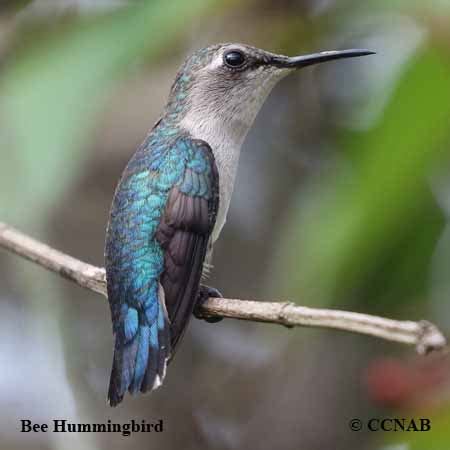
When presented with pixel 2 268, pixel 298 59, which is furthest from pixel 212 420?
pixel 298 59

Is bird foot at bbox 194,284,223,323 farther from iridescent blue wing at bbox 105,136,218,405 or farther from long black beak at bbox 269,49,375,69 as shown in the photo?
long black beak at bbox 269,49,375,69

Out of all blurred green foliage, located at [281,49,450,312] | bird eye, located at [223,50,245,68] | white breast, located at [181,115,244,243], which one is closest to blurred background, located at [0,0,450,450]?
blurred green foliage, located at [281,49,450,312]

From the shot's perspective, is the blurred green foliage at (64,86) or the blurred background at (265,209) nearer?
the blurred green foliage at (64,86)

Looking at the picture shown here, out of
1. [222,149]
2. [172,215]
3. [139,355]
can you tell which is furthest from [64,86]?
[222,149]

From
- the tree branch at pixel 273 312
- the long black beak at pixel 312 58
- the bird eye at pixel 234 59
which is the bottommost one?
the tree branch at pixel 273 312

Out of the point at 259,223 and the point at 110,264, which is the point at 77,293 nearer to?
the point at 259,223

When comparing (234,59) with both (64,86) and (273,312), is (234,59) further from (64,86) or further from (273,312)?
(273,312)

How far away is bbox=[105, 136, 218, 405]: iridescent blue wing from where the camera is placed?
2254mm

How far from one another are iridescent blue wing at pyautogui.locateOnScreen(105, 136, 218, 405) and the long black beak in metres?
0.41

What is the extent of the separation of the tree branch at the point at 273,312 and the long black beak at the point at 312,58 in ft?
2.80

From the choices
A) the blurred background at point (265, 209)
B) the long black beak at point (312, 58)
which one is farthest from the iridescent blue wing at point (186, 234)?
the long black beak at point (312, 58)

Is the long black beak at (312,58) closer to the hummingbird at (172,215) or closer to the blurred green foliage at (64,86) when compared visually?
the hummingbird at (172,215)

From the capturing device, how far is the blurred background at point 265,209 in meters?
1.90

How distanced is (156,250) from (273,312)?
2.84 ft
